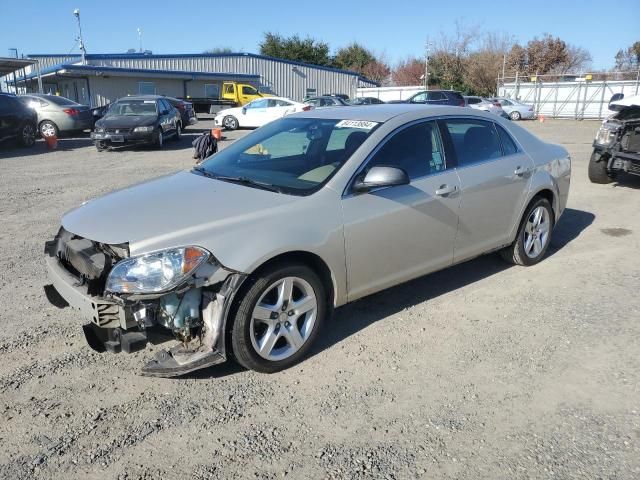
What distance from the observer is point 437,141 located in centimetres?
444

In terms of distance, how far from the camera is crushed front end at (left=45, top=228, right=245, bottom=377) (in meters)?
3.07

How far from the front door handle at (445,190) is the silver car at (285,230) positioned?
13 millimetres

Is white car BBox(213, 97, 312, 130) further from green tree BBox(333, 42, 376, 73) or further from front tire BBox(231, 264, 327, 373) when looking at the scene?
green tree BBox(333, 42, 376, 73)

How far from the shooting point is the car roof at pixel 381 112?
170 inches

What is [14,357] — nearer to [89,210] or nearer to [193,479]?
[89,210]

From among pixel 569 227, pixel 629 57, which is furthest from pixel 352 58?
pixel 569 227

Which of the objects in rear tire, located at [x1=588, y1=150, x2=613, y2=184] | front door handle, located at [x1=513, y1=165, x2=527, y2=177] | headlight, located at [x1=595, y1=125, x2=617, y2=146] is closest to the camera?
front door handle, located at [x1=513, y1=165, x2=527, y2=177]

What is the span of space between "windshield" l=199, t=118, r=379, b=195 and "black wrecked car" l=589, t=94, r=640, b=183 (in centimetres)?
665

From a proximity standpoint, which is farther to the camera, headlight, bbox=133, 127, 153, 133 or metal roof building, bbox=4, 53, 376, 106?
metal roof building, bbox=4, 53, 376, 106

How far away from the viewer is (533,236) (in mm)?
5473

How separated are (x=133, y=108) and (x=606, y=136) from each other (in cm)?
1298

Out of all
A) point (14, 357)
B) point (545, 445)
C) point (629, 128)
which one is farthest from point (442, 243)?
point (629, 128)

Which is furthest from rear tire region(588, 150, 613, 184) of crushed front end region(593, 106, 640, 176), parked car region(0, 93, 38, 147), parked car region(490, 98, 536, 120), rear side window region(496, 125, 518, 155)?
parked car region(490, 98, 536, 120)

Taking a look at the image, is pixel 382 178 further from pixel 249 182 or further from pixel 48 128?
pixel 48 128
